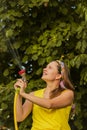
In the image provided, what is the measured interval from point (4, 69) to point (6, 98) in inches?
26.3

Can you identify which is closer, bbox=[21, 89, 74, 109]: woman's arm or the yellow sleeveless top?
bbox=[21, 89, 74, 109]: woman's arm

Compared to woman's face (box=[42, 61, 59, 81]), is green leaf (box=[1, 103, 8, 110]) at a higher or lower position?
lower

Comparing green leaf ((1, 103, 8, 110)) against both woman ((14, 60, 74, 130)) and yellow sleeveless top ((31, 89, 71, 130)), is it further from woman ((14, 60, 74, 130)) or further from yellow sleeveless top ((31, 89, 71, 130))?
yellow sleeveless top ((31, 89, 71, 130))

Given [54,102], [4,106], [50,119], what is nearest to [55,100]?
[54,102]

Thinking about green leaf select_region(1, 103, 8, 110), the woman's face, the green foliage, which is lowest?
green leaf select_region(1, 103, 8, 110)

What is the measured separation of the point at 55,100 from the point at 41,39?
177cm

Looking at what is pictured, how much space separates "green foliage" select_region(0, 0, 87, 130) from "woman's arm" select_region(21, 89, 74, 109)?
49.2 inches

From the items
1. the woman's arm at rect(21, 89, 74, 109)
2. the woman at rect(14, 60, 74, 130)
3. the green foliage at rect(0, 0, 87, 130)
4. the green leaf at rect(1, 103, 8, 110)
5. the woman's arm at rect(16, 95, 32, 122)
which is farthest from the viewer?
the green leaf at rect(1, 103, 8, 110)

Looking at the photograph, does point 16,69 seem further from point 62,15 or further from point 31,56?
point 62,15

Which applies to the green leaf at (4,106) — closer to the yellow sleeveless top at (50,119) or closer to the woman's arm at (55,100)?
the yellow sleeveless top at (50,119)

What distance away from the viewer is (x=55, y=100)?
4.16m

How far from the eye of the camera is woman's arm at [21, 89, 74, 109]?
403cm

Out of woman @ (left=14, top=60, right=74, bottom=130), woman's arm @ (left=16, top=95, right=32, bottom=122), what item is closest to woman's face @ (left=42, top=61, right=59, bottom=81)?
woman @ (left=14, top=60, right=74, bottom=130)

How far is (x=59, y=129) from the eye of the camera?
4.20 metres
